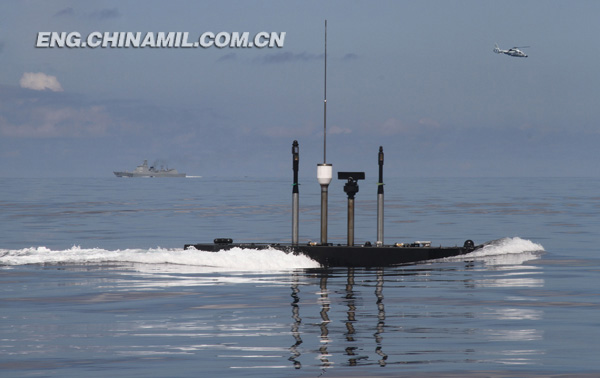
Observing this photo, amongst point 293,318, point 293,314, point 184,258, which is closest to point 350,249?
point 184,258

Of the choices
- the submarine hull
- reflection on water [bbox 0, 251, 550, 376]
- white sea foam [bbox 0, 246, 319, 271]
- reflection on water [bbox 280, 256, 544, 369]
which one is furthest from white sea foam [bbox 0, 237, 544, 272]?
reflection on water [bbox 280, 256, 544, 369]

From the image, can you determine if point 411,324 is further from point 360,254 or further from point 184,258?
point 184,258

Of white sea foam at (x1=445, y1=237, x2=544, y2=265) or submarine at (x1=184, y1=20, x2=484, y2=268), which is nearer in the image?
submarine at (x1=184, y1=20, x2=484, y2=268)

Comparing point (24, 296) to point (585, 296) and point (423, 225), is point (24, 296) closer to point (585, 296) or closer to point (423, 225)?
point (585, 296)

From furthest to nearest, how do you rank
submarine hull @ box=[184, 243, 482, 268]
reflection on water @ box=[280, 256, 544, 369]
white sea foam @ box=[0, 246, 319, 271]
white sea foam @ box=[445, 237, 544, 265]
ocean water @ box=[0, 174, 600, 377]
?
white sea foam @ box=[445, 237, 544, 265], submarine hull @ box=[184, 243, 482, 268], white sea foam @ box=[0, 246, 319, 271], reflection on water @ box=[280, 256, 544, 369], ocean water @ box=[0, 174, 600, 377]

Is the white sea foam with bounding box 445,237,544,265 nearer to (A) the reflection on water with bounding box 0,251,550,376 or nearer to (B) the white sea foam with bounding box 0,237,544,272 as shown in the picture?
(B) the white sea foam with bounding box 0,237,544,272

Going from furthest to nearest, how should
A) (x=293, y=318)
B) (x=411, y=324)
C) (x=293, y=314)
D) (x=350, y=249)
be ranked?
(x=350, y=249) < (x=293, y=314) < (x=293, y=318) < (x=411, y=324)

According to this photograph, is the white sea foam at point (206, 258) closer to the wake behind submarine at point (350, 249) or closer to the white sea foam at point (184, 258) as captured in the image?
the white sea foam at point (184, 258)

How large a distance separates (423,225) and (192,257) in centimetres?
2681

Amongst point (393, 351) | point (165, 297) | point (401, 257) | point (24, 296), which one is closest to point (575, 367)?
point (393, 351)

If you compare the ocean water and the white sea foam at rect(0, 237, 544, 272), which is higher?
the white sea foam at rect(0, 237, 544, 272)

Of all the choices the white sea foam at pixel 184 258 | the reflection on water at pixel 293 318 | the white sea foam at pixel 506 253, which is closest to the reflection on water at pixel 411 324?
the reflection on water at pixel 293 318

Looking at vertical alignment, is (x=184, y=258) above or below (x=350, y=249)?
below

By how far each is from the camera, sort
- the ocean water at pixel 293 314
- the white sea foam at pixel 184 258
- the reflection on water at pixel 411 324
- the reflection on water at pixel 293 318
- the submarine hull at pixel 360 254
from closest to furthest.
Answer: the ocean water at pixel 293 314
the reflection on water at pixel 411 324
the reflection on water at pixel 293 318
the white sea foam at pixel 184 258
the submarine hull at pixel 360 254
